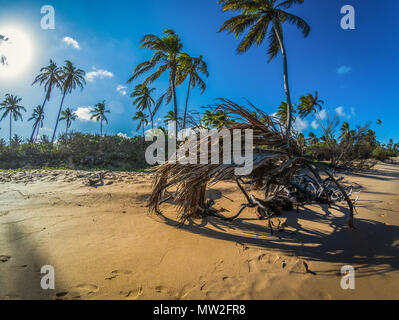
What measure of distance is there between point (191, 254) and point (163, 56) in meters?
16.6

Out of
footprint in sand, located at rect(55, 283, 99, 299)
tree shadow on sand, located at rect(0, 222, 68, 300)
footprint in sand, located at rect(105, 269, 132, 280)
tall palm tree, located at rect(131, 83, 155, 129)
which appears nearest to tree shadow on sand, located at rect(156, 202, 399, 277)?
footprint in sand, located at rect(105, 269, 132, 280)

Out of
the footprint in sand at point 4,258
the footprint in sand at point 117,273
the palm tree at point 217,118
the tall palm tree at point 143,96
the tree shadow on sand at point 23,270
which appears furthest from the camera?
the tall palm tree at point 143,96

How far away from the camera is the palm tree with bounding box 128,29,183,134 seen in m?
14.0

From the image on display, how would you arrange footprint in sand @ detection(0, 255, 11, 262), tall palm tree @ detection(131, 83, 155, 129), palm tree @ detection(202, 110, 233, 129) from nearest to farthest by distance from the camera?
footprint in sand @ detection(0, 255, 11, 262) < palm tree @ detection(202, 110, 233, 129) < tall palm tree @ detection(131, 83, 155, 129)

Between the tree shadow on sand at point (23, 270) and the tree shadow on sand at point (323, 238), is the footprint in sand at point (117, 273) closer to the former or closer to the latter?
the tree shadow on sand at point (23, 270)

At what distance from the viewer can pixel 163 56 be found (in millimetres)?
14797

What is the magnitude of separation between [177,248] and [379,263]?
2839 mm

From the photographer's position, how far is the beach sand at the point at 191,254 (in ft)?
6.09

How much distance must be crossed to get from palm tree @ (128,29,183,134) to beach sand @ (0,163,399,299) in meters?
12.3

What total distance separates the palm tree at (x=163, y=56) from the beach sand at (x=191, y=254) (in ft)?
40.5

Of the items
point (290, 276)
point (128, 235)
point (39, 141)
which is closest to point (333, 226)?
point (290, 276)

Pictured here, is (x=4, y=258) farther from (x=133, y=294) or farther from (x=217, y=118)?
(x=217, y=118)

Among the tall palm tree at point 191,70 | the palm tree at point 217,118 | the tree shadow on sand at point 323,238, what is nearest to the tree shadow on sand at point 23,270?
the tree shadow on sand at point 323,238

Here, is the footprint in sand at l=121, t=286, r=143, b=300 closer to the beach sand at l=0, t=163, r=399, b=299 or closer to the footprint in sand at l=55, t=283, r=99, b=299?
the beach sand at l=0, t=163, r=399, b=299
